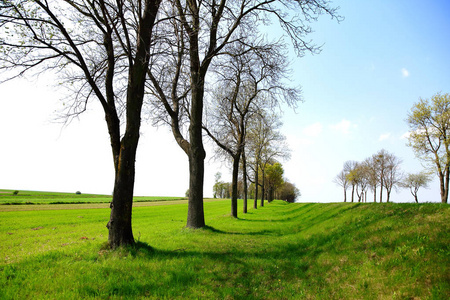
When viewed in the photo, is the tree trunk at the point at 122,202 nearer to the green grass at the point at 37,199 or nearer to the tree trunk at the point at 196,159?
the tree trunk at the point at 196,159

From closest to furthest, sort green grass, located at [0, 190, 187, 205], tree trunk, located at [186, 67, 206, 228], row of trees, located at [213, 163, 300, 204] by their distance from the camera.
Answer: tree trunk, located at [186, 67, 206, 228] → green grass, located at [0, 190, 187, 205] → row of trees, located at [213, 163, 300, 204]

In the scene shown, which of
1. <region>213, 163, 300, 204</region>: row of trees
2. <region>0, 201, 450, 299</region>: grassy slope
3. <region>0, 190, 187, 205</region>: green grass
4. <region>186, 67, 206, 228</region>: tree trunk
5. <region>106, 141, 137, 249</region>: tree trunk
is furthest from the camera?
<region>213, 163, 300, 204</region>: row of trees

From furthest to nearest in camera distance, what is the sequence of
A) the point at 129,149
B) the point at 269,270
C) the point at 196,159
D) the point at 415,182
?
the point at 415,182
the point at 196,159
the point at 129,149
the point at 269,270

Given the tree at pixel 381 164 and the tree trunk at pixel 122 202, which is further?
the tree at pixel 381 164

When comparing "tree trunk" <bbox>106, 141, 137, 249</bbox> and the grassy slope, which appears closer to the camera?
the grassy slope

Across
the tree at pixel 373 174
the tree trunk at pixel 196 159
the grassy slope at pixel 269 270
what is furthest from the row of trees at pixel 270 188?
the grassy slope at pixel 269 270

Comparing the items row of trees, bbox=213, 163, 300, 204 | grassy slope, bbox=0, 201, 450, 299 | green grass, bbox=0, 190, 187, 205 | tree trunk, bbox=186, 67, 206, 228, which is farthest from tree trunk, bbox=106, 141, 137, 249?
green grass, bbox=0, 190, 187, 205

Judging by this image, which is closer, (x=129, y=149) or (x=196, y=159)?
(x=129, y=149)

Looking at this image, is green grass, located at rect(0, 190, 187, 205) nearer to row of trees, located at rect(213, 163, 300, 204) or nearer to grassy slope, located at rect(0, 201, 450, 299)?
row of trees, located at rect(213, 163, 300, 204)

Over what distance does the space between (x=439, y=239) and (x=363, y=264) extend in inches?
67.4

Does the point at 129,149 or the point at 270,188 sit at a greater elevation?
the point at 129,149

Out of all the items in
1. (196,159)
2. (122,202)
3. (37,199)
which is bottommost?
(37,199)

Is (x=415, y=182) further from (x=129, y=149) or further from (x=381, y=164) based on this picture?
(x=129, y=149)

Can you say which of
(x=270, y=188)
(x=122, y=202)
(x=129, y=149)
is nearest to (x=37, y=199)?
(x=270, y=188)
